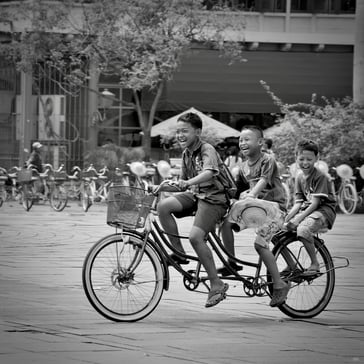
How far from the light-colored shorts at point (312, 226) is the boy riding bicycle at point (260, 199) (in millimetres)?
184

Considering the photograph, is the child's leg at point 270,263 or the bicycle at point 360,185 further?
the bicycle at point 360,185

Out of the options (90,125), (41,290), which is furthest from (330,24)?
(41,290)

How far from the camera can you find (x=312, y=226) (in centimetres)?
880

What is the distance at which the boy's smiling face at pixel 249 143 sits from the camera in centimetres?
870

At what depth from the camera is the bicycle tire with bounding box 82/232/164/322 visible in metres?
8.02

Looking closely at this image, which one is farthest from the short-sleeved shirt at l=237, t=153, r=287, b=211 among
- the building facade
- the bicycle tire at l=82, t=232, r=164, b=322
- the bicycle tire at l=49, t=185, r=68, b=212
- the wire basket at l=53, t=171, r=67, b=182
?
the building facade

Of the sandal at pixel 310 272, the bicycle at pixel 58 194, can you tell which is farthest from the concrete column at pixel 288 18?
the sandal at pixel 310 272

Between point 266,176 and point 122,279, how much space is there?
1.42 m

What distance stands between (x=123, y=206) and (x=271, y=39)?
36.1m

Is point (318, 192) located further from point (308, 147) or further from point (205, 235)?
point (205, 235)

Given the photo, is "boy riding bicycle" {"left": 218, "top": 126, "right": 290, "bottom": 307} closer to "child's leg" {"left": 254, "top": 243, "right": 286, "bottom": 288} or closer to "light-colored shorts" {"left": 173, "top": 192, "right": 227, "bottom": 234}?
"child's leg" {"left": 254, "top": 243, "right": 286, "bottom": 288}

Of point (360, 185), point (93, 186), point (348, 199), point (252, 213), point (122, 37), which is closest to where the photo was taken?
point (252, 213)

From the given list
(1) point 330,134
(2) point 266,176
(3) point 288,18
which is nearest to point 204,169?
(2) point 266,176

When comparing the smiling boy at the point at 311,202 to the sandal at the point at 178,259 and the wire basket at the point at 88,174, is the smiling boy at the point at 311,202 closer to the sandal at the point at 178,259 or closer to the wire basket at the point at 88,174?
the sandal at the point at 178,259
